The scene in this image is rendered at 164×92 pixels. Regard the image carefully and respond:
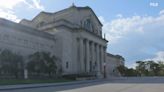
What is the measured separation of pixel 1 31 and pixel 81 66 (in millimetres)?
28006

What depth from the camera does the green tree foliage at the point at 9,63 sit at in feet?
145

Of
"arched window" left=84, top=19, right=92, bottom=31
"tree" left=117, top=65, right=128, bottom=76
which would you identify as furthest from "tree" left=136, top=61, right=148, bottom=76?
"arched window" left=84, top=19, right=92, bottom=31

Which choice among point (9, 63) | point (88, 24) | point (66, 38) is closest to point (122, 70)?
point (88, 24)

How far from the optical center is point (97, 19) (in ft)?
292

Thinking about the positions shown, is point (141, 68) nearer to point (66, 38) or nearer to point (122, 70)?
point (122, 70)

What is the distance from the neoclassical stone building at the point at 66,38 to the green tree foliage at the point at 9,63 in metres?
4.00

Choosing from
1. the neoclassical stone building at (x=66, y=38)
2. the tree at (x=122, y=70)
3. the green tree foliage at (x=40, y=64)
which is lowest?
the tree at (x=122, y=70)

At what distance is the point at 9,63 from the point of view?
45250 mm

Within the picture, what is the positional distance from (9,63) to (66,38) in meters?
26.9

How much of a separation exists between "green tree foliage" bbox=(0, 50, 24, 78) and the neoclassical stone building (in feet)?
13.1

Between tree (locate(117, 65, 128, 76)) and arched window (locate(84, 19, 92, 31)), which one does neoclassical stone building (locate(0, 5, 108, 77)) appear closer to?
arched window (locate(84, 19, 92, 31))

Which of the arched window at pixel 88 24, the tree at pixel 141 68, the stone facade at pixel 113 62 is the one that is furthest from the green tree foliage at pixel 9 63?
the tree at pixel 141 68

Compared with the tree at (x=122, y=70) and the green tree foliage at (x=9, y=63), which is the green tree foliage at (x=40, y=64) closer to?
the green tree foliage at (x=9, y=63)

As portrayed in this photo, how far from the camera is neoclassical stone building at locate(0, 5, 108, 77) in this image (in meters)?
53.8
